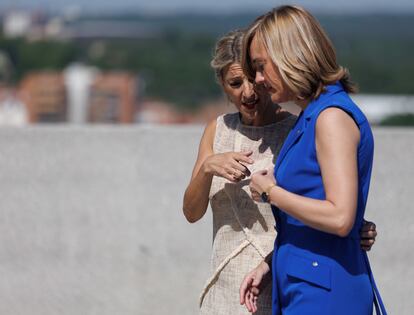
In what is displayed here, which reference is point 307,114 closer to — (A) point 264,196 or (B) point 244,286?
(A) point 264,196

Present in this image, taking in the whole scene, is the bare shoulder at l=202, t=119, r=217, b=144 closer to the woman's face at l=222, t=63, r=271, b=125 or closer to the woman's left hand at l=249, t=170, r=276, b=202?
the woman's face at l=222, t=63, r=271, b=125

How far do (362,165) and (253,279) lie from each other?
50 cm

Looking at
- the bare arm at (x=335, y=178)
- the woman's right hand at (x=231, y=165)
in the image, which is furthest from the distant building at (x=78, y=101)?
the bare arm at (x=335, y=178)

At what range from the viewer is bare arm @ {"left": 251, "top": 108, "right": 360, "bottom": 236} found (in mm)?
2439

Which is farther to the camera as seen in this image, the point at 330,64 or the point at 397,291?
the point at 397,291

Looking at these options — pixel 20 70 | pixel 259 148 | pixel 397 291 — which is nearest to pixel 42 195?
pixel 397 291

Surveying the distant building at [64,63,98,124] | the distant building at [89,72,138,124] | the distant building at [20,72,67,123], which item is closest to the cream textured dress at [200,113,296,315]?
the distant building at [89,72,138,124]

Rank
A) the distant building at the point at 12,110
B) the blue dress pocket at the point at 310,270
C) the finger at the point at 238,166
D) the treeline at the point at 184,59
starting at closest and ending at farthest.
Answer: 1. the blue dress pocket at the point at 310,270
2. the finger at the point at 238,166
3. the distant building at the point at 12,110
4. the treeline at the point at 184,59

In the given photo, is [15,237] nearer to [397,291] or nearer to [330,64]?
[397,291]

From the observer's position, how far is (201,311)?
3.09m

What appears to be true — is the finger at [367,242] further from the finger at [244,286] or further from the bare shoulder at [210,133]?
the bare shoulder at [210,133]

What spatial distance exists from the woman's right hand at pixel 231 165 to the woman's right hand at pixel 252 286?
0.84 ft

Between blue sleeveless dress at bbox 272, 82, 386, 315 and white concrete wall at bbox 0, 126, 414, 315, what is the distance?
227 cm

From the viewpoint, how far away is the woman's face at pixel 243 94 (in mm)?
2961
